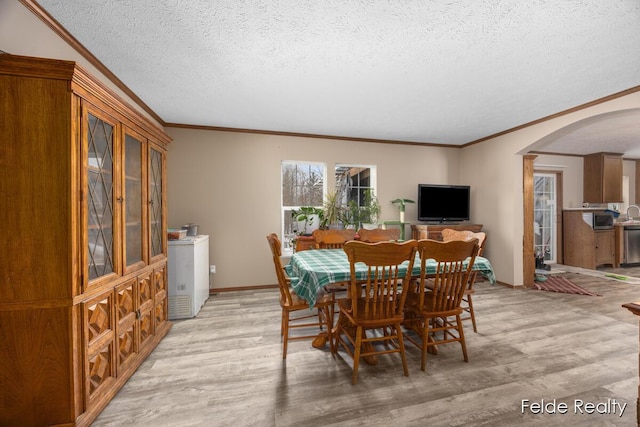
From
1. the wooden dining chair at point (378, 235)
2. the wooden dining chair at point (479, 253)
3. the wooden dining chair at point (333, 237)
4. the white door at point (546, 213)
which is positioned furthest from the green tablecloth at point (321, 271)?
the white door at point (546, 213)

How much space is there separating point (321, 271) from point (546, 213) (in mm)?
6520

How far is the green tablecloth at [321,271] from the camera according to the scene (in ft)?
6.35

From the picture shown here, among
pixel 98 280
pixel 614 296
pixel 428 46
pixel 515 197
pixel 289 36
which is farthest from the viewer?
pixel 515 197

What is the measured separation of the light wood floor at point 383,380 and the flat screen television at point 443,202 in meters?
2.22

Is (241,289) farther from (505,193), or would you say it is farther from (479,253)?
(505,193)

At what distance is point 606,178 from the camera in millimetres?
5730

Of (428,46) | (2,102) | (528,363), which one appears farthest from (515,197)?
(2,102)

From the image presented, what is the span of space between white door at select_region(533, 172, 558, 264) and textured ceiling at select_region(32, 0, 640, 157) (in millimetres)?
3247

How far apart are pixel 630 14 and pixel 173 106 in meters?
4.08

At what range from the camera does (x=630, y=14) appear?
1720 millimetres

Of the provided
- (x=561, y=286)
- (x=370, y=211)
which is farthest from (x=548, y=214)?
(x=370, y=211)

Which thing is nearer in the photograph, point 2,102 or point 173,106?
point 2,102

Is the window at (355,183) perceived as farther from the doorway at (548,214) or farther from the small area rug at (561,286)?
the doorway at (548,214)

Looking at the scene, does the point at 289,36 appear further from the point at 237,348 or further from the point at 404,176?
the point at 404,176
